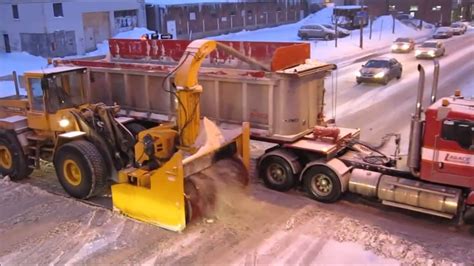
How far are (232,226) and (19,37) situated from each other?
28.1m

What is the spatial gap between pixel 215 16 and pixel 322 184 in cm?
3739

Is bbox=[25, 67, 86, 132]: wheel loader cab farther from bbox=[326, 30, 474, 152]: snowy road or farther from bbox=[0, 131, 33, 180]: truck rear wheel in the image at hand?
bbox=[326, 30, 474, 152]: snowy road

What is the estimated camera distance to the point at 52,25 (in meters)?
31.2

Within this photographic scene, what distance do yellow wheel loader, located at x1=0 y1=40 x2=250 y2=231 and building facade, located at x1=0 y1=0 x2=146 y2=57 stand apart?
20.9m

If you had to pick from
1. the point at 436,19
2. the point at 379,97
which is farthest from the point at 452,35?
the point at 379,97

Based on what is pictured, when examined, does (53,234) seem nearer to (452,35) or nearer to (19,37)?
(19,37)

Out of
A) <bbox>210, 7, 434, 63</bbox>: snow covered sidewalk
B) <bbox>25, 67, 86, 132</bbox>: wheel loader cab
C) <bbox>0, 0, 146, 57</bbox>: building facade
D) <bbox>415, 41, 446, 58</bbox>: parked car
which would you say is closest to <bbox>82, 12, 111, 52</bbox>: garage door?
<bbox>0, 0, 146, 57</bbox>: building facade

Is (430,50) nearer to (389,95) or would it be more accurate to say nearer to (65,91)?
(389,95)

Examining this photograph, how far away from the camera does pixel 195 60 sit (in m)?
8.83

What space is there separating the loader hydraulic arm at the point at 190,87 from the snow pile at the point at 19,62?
64.0 ft

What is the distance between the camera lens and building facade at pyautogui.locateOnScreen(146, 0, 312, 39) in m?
39.9

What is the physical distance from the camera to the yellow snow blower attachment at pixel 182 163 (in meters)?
8.42

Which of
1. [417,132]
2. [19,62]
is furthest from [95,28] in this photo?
[417,132]

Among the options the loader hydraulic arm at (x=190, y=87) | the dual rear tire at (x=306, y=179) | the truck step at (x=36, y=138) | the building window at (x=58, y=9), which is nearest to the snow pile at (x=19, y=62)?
the building window at (x=58, y=9)
